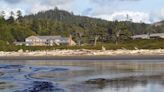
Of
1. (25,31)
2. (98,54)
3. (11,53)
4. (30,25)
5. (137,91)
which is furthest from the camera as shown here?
(30,25)

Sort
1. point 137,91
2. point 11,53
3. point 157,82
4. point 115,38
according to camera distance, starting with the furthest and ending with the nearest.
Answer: point 115,38 → point 11,53 → point 157,82 → point 137,91

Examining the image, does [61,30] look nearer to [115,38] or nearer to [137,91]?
[115,38]

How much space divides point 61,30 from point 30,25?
13.9 metres

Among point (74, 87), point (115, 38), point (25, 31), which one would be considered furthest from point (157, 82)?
point (25, 31)

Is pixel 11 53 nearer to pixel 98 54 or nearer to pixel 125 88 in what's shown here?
pixel 98 54

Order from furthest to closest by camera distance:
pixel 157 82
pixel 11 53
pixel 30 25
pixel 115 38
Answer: pixel 30 25
pixel 115 38
pixel 11 53
pixel 157 82

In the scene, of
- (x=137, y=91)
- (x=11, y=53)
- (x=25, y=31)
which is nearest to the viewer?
(x=137, y=91)

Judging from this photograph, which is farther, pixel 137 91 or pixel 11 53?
pixel 11 53

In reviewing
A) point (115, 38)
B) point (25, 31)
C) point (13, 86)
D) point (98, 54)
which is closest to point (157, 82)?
point (13, 86)

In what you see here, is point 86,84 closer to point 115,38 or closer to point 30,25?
point 115,38

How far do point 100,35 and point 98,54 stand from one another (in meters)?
55.1

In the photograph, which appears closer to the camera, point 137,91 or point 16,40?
point 137,91

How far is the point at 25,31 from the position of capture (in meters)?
151

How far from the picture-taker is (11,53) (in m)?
97.2
